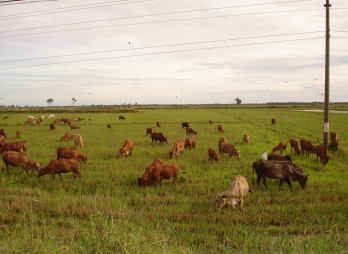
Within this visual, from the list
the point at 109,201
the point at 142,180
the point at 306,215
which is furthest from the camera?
the point at 142,180

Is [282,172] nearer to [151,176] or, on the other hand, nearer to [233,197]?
[233,197]

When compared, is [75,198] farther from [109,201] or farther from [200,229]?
[200,229]

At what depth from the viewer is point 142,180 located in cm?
995

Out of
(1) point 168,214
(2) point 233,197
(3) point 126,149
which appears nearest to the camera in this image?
(1) point 168,214

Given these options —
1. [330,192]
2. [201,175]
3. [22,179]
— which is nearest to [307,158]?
[330,192]

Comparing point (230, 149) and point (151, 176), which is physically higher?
point (230, 149)

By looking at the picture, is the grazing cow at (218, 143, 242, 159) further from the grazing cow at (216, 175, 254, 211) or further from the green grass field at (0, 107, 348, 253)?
the grazing cow at (216, 175, 254, 211)

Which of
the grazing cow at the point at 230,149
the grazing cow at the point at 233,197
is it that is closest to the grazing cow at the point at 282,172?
the grazing cow at the point at 233,197

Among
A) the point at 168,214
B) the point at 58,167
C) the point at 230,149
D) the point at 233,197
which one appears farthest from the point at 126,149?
the point at 233,197

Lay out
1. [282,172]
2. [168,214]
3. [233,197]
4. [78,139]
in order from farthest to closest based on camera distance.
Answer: [78,139], [282,172], [233,197], [168,214]

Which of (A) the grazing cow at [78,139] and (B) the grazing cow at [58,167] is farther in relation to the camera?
(A) the grazing cow at [78,139]

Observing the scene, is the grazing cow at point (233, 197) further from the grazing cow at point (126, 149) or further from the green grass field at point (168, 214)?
the grazing cow at point (126, 149)

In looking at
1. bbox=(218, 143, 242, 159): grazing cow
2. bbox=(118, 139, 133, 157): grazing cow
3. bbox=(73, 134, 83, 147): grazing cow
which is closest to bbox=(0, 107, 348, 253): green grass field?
bbox=(218, 143, 242, 159): grazing cow

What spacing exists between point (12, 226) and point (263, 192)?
317 inches
